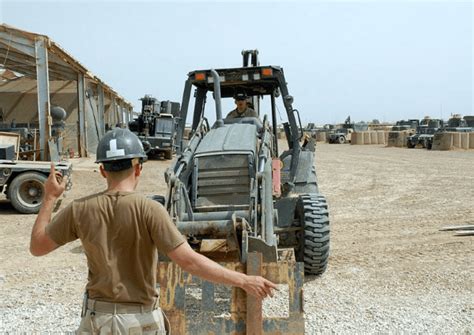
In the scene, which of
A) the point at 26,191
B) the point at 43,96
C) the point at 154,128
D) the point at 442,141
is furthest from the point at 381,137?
the point at 26,191

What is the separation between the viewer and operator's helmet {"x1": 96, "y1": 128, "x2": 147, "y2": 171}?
2.69 metres

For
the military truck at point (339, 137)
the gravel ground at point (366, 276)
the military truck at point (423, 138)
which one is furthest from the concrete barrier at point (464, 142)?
the gravel ground at point (366, 276)

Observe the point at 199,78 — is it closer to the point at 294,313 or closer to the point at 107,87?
the point at 294,313

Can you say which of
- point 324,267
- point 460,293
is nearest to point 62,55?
point 324,267

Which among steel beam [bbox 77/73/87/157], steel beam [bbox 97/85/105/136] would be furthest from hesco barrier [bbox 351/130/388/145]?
steel beam [bbox 77/73/87/157]

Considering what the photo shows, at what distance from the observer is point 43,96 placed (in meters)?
16.0

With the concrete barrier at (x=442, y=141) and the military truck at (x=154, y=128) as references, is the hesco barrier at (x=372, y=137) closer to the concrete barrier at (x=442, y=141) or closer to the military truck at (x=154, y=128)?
the concrete barrier at (x=442, y=141)

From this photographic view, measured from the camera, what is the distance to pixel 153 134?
26.3 metres

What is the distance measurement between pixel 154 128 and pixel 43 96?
34.0 feet

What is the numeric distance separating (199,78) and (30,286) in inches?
122

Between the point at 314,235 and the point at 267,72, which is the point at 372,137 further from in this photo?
the point at 314,235

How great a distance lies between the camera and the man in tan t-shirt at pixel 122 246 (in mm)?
2617

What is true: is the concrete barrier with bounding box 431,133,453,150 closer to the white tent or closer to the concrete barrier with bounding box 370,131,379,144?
the concrete barrier with bounding box 370,131,379,144

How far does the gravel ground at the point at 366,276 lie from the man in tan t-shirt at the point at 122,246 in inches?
100
